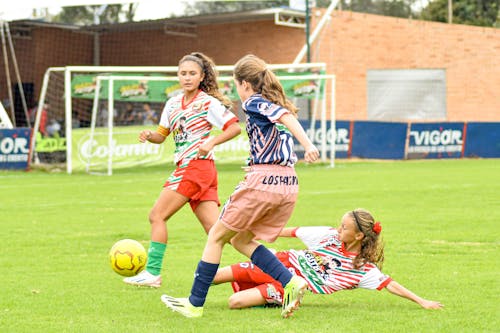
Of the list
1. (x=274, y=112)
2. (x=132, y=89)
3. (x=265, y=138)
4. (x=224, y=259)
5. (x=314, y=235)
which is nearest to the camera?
(x=274, y=112)

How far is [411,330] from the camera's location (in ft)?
20.0


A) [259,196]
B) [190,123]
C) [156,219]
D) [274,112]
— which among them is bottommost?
[156,219]

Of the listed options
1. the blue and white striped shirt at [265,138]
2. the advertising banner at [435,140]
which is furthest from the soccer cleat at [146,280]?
the advertising banner at [435,140]

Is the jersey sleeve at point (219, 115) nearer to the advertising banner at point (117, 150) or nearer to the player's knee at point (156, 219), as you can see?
the player's knee at point (156, 219)

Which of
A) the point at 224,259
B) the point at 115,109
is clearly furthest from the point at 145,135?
the point at 115,109

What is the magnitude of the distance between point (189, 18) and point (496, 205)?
2386 cm

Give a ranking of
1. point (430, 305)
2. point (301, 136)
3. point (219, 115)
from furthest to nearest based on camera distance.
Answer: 1. point (219, 115)
2. point (430, 305)
3. point (301, 136)

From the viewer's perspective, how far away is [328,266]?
23.2 feet

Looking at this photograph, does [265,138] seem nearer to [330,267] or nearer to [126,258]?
[330,267]

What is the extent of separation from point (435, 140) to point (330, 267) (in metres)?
25.4

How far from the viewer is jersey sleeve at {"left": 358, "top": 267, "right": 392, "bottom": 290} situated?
6863mm

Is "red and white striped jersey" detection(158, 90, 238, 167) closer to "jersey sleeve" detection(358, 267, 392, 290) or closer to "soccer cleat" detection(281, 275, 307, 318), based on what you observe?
"jersey sleeve" detection(358, 267, 392, 290)

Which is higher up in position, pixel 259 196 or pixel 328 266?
pixel 259 196

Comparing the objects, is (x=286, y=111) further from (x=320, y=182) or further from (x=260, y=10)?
(x=260, y=10)
